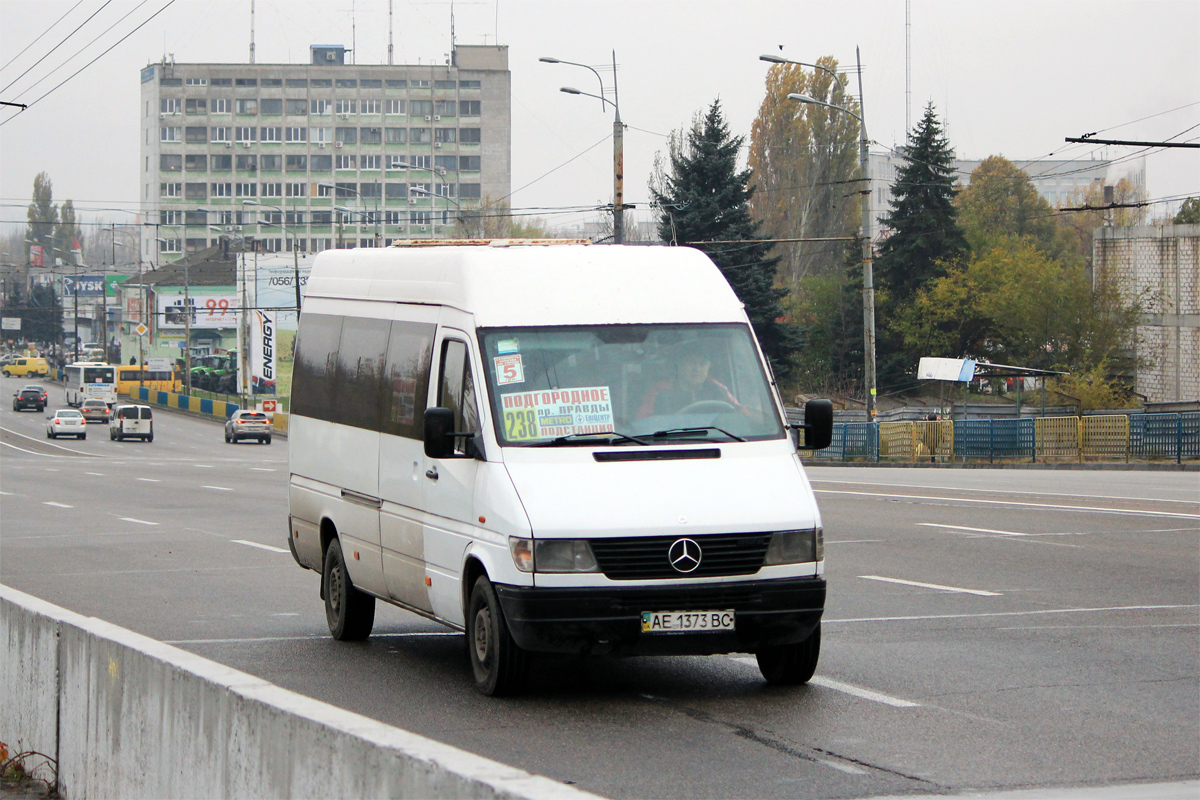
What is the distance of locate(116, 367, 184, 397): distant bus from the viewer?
351 feet

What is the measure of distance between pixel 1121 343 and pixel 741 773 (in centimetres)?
6139

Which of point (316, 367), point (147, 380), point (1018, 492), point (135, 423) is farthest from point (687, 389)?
point (147, 380)

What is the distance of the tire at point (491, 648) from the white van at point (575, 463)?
0.04ft

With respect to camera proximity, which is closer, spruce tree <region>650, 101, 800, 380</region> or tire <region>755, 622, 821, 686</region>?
tire <region>755, 622, 821, 686</region>

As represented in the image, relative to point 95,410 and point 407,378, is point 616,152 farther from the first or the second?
point 95,410

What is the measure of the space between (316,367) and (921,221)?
215ft

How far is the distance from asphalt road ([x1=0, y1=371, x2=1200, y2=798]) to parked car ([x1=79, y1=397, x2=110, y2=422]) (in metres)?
68.5

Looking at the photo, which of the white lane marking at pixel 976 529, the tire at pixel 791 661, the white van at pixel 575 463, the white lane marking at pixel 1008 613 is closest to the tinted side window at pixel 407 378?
the white van at pixel 575 463

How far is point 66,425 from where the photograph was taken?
71.0 meters

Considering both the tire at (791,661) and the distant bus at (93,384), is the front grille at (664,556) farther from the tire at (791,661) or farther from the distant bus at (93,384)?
the distant bus at (93,384)

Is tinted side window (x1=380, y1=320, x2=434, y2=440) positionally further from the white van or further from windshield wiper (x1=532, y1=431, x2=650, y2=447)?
windshield wiper (x1=532, y1=431, x2=650, y2=447)

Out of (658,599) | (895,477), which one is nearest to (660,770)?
(658,599)

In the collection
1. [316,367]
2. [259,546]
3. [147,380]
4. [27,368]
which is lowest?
[259,546]

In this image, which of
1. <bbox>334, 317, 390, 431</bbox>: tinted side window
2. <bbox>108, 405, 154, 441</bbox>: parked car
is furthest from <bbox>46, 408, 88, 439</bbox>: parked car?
<bbox>334, 317, 390, 431</bbox>: tinted side window
